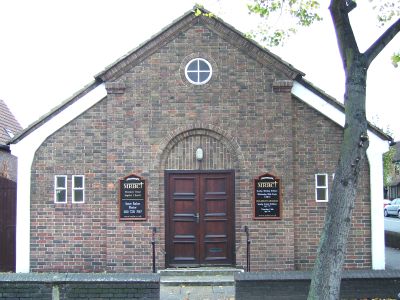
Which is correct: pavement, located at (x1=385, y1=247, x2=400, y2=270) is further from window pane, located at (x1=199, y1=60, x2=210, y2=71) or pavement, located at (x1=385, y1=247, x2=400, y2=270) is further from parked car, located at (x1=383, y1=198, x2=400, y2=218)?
parked car, located at (x1=383, y1=198, x2=400, y2=218)

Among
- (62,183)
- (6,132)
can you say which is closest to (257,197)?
(62,183)

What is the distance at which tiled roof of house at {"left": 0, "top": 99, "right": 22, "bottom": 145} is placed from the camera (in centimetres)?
2183

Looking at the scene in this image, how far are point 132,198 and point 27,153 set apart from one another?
2.72 m

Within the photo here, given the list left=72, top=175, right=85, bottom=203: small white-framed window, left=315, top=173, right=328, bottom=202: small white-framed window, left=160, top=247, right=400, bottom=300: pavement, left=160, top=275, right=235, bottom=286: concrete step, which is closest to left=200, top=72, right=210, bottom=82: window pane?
left=315, top=173, right=328, bottom=202: small white-framed window

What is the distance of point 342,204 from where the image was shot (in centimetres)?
848

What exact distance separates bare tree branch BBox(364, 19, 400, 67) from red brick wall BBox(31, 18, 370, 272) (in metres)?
4.74

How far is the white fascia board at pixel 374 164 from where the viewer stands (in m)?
13.7

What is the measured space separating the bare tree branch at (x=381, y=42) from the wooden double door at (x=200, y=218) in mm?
5674

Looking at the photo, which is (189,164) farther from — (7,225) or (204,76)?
(7,225)

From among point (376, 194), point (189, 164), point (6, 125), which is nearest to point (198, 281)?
point (189, 164)

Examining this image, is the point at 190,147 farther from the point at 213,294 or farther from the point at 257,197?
the point at 213,294

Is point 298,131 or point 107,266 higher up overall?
point 298,131

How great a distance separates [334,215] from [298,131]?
571cm

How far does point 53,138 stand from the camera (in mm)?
13898
